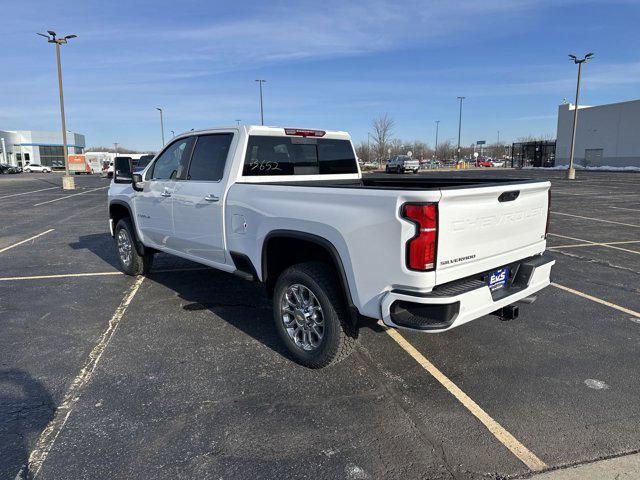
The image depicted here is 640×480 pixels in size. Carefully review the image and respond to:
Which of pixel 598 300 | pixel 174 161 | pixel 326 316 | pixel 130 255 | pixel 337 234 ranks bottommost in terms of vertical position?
pixel 598 300

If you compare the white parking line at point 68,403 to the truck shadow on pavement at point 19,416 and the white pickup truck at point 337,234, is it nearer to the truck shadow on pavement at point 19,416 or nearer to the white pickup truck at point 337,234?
the truck shadow on pavement at point 19,416

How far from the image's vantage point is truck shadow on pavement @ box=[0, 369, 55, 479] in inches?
105

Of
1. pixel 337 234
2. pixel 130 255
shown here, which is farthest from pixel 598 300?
pixel 130 255

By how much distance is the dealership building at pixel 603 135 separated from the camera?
50750mm

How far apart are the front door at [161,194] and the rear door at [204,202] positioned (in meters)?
0.16

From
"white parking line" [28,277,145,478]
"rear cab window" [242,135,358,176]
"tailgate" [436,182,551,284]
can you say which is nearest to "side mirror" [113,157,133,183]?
"white parking line" [28,277,145,478]

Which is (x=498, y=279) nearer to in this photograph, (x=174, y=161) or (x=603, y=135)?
(x=174, y=161)

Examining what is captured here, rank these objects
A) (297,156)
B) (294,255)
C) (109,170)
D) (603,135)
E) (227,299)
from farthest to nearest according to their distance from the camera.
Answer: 1. (603,135)
2. (109,170)
3. (227,299)
4. (297,156)
5. (294,255)

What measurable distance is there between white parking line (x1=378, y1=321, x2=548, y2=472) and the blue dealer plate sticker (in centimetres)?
81

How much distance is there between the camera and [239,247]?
437cm

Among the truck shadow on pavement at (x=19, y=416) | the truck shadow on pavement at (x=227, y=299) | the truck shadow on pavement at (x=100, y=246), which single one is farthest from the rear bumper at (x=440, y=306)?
the truck shadow on pavement at (x=100, y=246)

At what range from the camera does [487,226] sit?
10.7 ft

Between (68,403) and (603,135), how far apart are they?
63.5 metres

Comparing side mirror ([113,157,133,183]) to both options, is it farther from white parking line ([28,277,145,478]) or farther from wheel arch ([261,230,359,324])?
wheel arch ([261,230,359,324])
